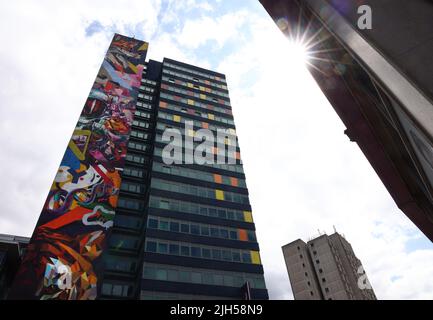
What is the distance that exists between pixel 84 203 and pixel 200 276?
61.8 feet

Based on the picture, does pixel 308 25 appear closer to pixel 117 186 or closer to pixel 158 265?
pixel 158 265

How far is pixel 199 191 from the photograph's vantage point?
4878 centimetres


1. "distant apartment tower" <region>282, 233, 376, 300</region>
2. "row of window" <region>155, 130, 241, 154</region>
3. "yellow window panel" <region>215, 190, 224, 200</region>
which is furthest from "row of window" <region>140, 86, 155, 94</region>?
"distant apartment tower" <region>282, 233, 376, 300</region>

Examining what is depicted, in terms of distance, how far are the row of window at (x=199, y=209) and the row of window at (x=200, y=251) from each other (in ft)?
18.5

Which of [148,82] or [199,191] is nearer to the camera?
[199,191]

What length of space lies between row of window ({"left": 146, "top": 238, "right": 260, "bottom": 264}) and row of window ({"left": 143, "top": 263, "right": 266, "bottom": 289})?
1.99 m

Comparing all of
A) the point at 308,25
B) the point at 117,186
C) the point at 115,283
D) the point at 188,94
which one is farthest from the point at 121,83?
the point at 308,25

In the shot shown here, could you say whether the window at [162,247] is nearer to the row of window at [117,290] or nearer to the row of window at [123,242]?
the row of window at [123,242]

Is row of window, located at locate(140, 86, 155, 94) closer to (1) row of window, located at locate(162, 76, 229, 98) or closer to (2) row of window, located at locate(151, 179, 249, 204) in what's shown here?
(1) row of window, located at locate(162, 76, 229, 98)

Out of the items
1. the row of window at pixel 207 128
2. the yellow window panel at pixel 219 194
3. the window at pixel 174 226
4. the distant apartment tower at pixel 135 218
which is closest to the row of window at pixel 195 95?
the distant apartment tower at pixel 135 218

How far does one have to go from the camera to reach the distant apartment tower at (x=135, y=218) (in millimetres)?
34781

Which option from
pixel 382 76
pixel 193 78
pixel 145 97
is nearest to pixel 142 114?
pixel 145 97

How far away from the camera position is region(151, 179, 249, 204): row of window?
46.7 m

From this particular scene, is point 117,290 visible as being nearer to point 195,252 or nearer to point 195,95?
point 195,252
